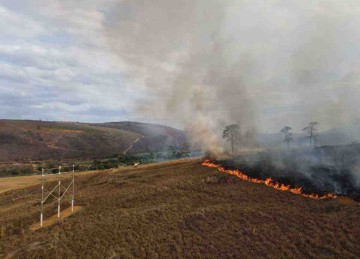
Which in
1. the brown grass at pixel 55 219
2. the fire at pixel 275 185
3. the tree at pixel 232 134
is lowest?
the brown grass at pixel 55 219

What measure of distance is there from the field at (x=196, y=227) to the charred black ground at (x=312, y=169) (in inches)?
164

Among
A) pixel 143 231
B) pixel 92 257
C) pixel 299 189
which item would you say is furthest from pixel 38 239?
pixel 299 189

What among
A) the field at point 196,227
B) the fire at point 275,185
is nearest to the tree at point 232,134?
the fire at point 275,185

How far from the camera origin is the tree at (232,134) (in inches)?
3558

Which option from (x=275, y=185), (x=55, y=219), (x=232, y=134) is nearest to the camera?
(x=55, y=219)

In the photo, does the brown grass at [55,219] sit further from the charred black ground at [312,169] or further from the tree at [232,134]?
the tree at [232,134]

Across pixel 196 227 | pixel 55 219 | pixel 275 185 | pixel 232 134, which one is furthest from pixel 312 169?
pixel 232 134

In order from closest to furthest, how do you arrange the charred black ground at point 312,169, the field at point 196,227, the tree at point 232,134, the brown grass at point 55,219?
the field at point 196,227, the brown grass at point 55,219, the charred black ground at point 312,169, the tree at point 232,134

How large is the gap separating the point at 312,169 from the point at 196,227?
889 inches

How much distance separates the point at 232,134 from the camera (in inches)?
3637

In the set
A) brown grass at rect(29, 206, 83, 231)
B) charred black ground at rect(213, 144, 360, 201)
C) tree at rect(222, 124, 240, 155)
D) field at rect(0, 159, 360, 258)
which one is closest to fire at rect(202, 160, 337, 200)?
charred black ground at rect(213, 144, 360, 201)

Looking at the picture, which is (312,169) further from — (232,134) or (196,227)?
(232,134)

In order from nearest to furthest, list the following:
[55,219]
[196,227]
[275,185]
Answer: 1. [196,227]
2. [55,219]
3. [275,185]

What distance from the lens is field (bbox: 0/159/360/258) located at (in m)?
27.6
